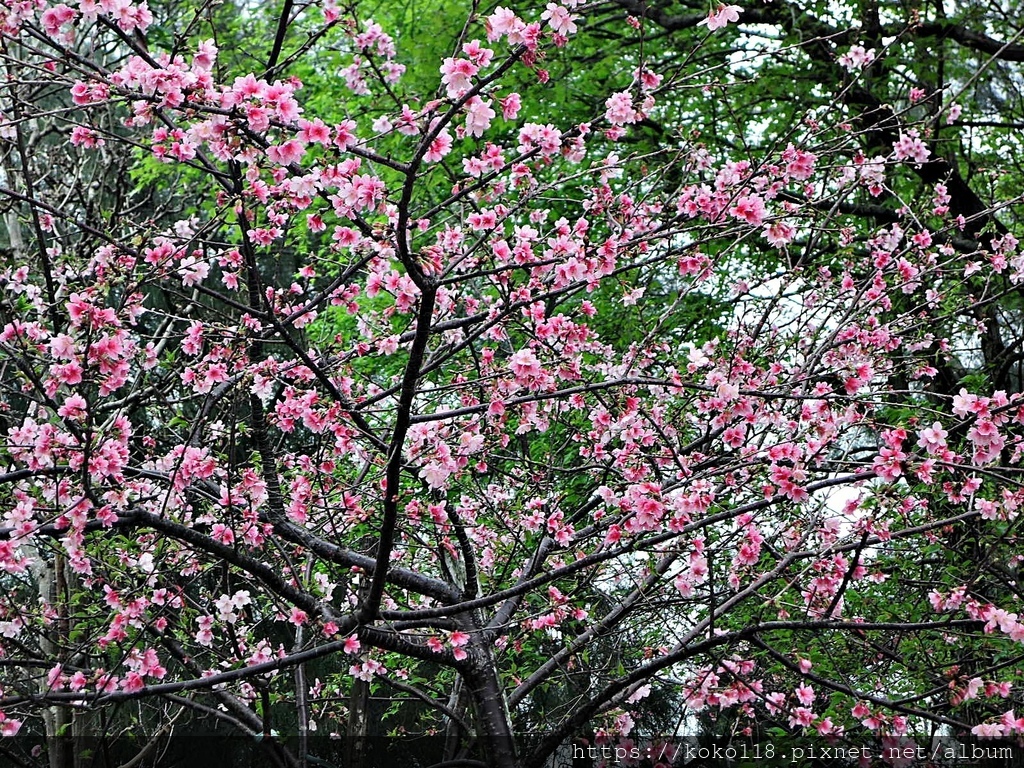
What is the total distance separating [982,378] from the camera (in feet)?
18.3

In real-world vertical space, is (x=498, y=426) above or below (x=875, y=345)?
below

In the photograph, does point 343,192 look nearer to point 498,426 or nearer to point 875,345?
point 498,426

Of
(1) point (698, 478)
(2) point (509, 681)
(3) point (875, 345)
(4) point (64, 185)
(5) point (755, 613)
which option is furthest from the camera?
(4) point (64, 185)

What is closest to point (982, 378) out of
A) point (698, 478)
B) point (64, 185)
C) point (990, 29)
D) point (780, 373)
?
point (780, 373)

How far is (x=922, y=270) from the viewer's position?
482cm

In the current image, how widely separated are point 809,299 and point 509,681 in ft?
9.81

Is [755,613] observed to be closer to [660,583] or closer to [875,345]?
[660,583]

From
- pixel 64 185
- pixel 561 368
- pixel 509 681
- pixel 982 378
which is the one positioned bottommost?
pixel 509 681

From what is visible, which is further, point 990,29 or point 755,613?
point 990,29

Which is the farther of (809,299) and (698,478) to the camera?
(809,299)

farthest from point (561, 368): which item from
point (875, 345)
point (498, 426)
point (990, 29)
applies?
point (990, 29)

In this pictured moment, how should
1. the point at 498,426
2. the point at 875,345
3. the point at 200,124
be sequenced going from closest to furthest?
the point at 200,124
the point at 498,426
the point at 875,345

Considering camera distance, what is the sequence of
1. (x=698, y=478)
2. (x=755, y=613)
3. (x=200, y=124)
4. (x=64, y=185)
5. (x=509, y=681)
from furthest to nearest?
1. (x=64, y=185)
2. (x=509, y=681)
3. (x=755, y=613)
4. (x=698, y=478)
5. (x=200, y=124)

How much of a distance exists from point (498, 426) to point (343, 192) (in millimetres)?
1600
